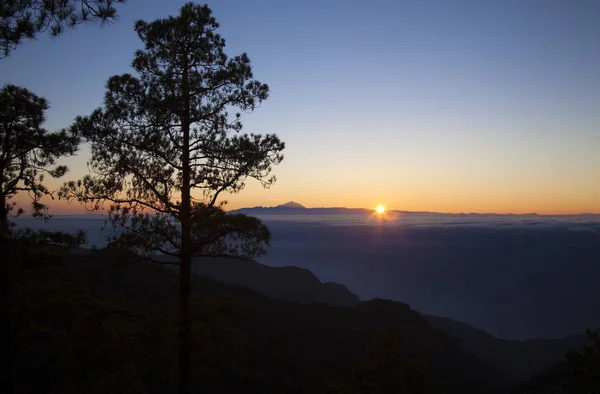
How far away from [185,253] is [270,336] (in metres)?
45.3

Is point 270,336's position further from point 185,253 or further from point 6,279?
point 185,253

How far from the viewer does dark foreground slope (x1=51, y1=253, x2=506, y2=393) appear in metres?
12.4

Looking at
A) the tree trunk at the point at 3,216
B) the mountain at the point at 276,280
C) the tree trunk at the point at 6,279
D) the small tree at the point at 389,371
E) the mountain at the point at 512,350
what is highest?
the tree trunk at the point at 3,216

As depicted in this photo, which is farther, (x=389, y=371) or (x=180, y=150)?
(x=389, y=371)

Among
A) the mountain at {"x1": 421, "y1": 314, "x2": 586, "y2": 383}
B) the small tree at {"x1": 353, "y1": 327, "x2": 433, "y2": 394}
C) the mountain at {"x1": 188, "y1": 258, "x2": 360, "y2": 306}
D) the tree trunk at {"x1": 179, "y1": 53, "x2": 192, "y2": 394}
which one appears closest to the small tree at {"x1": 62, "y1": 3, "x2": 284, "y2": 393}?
the tree trunk at {"x1": 179, "y1": 53, "x2": 192, "y2": 394}

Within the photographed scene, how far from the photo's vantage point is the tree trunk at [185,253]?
38.6ft

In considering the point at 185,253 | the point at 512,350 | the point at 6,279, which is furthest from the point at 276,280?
the point at 185,253

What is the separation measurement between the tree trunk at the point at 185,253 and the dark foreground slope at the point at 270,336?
0.41m

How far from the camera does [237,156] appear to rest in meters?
12.1

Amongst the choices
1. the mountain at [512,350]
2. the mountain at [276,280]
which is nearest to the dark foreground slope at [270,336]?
the mountain at [512,350]

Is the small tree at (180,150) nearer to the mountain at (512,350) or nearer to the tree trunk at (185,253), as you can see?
the tree trunk at (185,253)

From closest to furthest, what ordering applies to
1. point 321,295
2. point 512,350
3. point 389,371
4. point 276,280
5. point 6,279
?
point 6,279 → point 389,371 → point 276,280 → point 321,295 → point 512,350

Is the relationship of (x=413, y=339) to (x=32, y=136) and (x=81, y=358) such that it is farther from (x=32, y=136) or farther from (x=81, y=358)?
(x=32, y=136)

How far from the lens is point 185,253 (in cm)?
1180
